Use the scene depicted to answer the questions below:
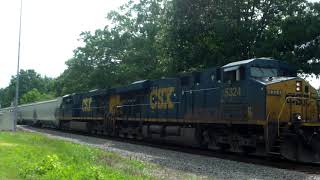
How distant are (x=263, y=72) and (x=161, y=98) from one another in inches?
310

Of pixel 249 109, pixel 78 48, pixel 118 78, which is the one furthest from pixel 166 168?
pixel 78 48

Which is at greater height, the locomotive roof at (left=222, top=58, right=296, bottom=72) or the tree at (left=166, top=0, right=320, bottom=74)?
the tree at (left=166, top=0, right=320, bottom=74)

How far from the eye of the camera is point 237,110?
17.0 m

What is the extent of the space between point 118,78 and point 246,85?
3261 cm

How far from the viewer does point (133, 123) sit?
27.5 meters

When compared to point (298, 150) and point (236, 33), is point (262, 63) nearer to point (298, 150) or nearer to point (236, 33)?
point (298, 150)

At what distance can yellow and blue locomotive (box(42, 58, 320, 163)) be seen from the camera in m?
15.1

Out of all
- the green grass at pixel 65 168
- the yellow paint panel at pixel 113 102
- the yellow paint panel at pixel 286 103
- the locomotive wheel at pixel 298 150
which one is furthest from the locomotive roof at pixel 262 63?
the yellow paint panel at pixel 113 102

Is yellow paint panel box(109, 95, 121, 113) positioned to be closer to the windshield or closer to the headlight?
the windshield

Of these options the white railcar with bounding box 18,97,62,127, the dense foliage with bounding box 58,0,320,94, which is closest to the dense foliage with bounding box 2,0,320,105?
the dense foliage with bounding box 58,0,320,94

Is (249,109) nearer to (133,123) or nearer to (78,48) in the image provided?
(133,123)

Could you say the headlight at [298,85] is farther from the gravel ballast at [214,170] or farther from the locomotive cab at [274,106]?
the gravel ballast at [214,170]

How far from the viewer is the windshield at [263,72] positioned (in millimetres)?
16703

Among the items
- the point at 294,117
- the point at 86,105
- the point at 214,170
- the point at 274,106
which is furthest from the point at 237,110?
the point at 86,105
